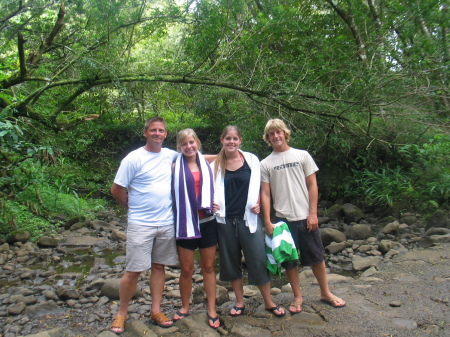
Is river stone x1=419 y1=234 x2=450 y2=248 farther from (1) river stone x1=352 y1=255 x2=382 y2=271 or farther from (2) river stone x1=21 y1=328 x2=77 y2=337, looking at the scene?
(2) river stone x1=21 y1=328 x2=77 y2=337

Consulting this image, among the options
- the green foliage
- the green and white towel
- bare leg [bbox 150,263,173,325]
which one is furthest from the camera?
the green foliage

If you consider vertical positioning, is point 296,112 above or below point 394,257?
above

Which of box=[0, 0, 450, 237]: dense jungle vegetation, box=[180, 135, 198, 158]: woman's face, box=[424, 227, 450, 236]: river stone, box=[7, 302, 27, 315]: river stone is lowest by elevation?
box=[7, 302, 27, 315]: river stone

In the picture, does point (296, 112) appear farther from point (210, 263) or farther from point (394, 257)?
point (210, 263)

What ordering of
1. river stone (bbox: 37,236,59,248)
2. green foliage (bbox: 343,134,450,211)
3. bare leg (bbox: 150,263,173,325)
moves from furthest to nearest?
green foliage (bbox: 343,134,450,211) → river stone (bbox: 37,236,59,248) → bare leg (bbox: 150,263,173,325)

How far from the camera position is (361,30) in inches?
346

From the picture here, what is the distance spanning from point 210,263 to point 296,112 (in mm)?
4674

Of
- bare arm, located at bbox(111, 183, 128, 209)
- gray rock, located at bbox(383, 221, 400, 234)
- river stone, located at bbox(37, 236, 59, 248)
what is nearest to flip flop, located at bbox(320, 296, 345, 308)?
bare arm, located at bbox(111, 183, 128, 209)

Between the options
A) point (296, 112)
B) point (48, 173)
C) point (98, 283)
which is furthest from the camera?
point (296, 112)

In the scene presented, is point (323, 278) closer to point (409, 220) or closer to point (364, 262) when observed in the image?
point (364, 262)

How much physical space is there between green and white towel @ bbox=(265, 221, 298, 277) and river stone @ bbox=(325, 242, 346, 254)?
3.37 meters

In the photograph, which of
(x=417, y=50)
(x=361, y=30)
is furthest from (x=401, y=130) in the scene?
(x=361, y=30)

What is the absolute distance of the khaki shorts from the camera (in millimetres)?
3129

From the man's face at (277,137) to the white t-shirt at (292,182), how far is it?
0.31ft
